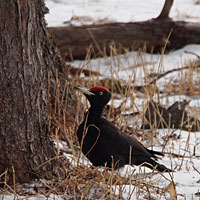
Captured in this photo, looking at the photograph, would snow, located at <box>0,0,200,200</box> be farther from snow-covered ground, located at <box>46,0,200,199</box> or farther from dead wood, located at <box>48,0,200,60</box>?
dead wood, located at <box>48,0,200,60</box>

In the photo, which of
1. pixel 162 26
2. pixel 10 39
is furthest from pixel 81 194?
pixel 162 26

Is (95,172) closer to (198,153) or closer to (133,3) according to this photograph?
(198,153)

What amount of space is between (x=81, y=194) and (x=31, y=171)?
369 millimetres

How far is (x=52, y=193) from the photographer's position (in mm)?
2627

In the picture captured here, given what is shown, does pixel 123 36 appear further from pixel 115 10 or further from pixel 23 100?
pixel 23 100

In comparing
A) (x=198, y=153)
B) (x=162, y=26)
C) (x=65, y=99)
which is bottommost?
(x=198, y=153)

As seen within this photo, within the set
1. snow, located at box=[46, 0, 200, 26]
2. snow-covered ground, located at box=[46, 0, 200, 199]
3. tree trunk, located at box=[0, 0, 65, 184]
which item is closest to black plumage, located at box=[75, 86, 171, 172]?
tree trunk, located at box=[0, 0, 65, 184]

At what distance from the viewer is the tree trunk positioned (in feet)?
8.18

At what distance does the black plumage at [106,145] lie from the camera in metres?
3.17

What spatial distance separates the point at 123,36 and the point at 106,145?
12.9ft

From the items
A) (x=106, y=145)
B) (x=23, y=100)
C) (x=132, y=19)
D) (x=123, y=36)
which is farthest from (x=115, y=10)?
(x=23, y=100)

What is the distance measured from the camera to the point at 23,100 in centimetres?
260

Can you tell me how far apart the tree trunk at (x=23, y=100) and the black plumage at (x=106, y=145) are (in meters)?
0.39

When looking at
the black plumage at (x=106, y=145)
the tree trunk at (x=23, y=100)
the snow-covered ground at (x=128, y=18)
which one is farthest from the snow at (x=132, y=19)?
the tree trunk at (x=23, y=100)
